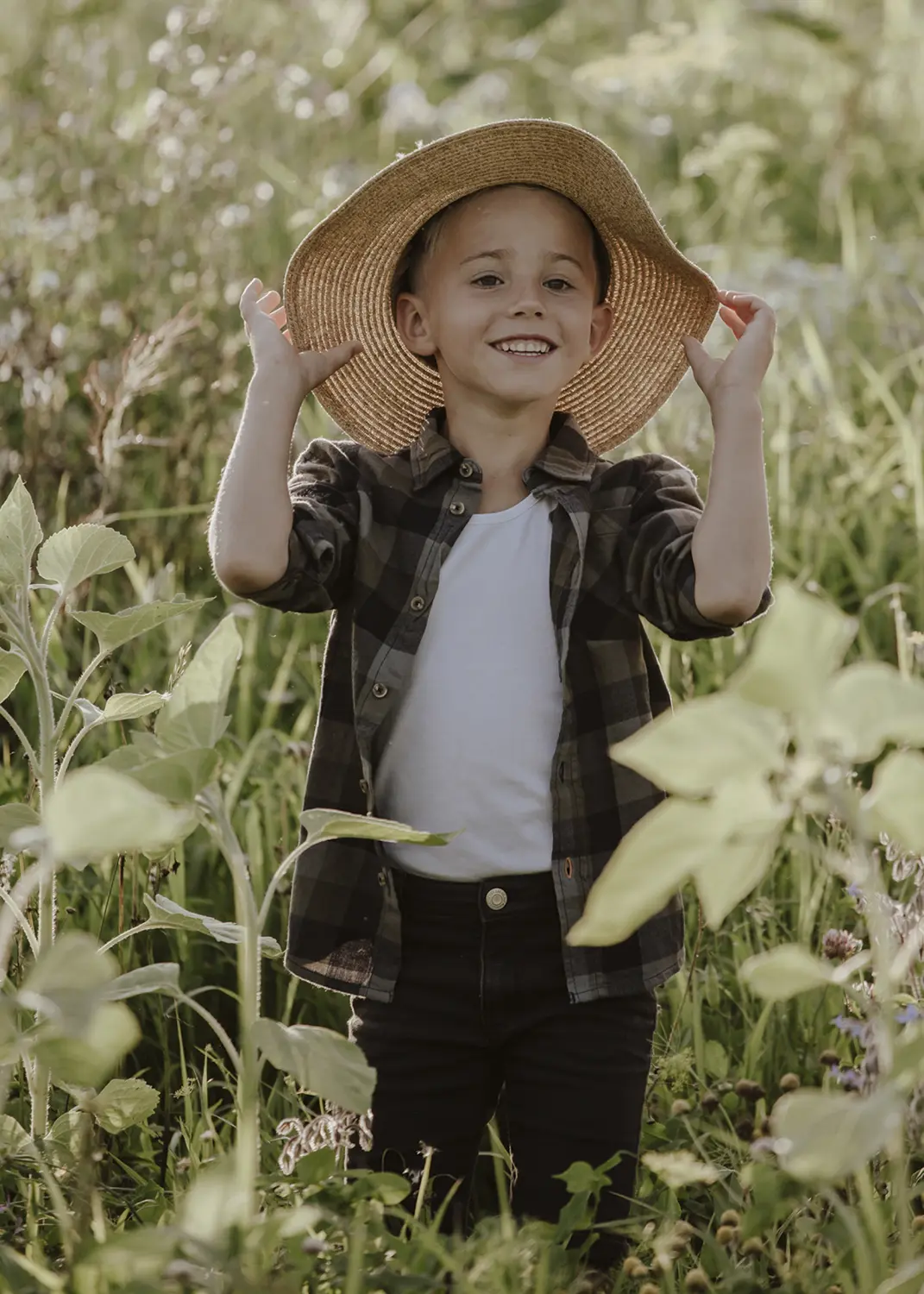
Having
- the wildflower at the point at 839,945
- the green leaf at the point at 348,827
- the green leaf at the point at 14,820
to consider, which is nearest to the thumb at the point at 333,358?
the green leaf at the point at 14,820

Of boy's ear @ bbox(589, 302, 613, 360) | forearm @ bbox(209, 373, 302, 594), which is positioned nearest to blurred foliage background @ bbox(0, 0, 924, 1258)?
forearm @ bbox(209, 373, 302, 594)

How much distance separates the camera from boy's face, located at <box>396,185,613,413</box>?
1924 mm

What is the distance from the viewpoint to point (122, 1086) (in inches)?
64.9

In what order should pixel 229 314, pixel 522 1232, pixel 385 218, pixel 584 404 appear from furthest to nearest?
pixel 229 314
pixel 584 404
pixel 385 218
pixel 522 1232

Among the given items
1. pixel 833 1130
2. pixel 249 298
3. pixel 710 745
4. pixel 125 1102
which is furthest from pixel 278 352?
pixel 833 1130

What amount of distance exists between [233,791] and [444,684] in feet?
1.75

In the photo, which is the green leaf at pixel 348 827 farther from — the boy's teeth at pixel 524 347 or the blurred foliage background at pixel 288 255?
the boy's teeth at pixel 524 347

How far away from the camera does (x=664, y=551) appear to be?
6.10 ft

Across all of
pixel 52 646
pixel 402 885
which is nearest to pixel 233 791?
pixel 402 885

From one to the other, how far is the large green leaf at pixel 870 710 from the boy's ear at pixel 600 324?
122 cm

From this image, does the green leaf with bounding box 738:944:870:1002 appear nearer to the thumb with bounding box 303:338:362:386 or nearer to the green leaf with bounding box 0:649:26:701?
the green leaf with bounding box 0:649:26:701

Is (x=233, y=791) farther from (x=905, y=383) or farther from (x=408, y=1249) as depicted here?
(x=905, y=383)

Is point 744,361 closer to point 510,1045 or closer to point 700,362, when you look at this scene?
point 700,362

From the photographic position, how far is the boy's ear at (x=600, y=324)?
2.13 meters
